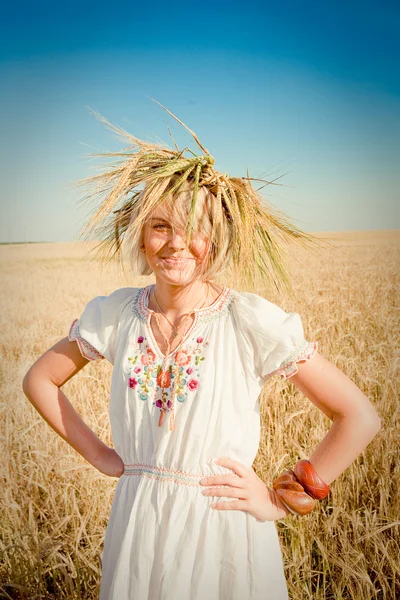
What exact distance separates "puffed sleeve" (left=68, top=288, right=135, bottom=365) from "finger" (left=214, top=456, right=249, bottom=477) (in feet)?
1.61

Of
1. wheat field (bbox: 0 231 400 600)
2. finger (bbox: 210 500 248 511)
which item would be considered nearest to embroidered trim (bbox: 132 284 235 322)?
wheat field (bbox: 0 231 400 600)

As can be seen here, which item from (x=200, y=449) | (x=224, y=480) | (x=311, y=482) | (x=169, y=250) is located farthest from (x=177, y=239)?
(x=311, y=482)

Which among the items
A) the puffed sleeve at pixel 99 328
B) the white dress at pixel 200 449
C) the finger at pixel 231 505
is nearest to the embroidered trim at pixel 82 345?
the puffed sleeve at pixel 99 328

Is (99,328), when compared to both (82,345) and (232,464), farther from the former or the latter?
(232,464)

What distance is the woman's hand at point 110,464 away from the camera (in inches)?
64.4

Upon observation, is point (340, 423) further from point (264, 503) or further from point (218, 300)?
point (218, 300)

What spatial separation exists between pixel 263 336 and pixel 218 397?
0.23 metres

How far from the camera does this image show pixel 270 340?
1377 millimetres

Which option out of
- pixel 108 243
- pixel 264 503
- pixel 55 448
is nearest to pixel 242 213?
pixel 108 243

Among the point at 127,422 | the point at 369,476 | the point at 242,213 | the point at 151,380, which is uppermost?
the point at 242,213

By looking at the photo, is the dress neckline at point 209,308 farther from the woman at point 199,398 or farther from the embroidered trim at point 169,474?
the embroidered trim at point 169,474

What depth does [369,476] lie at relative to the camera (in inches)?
111

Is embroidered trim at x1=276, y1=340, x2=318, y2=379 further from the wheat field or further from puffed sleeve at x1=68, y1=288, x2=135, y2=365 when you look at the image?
puffed sleeve at x1=68, y1=288, x2=135, y2=365

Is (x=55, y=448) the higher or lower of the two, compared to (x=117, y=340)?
lower
